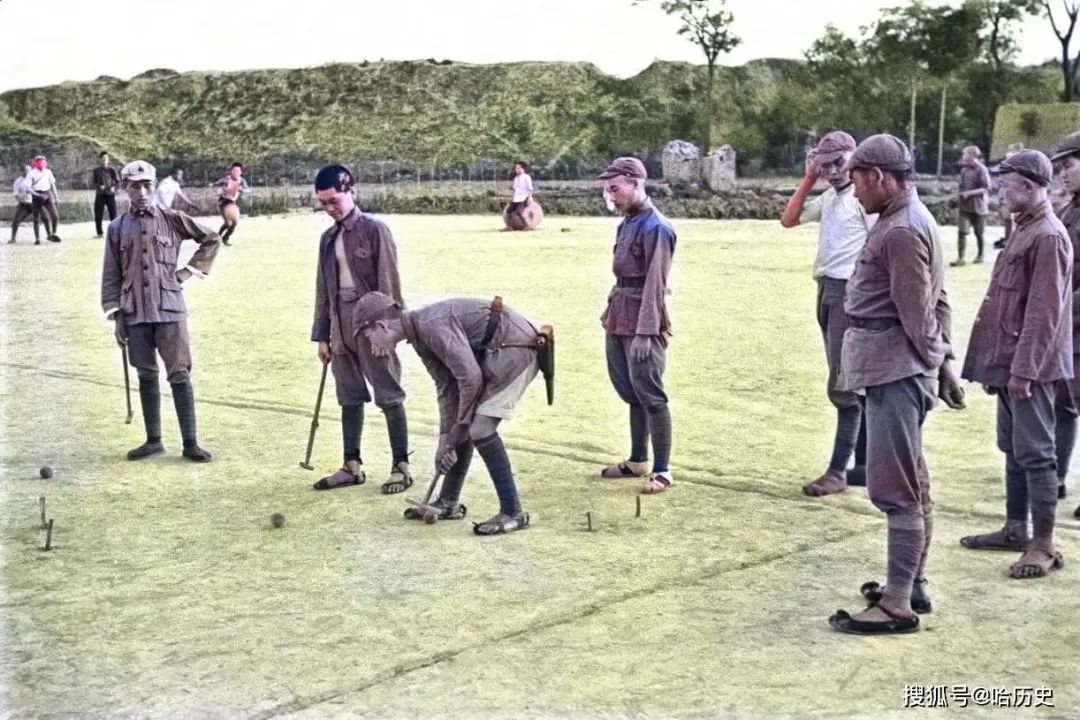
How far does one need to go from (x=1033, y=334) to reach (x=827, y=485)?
5.64 ft

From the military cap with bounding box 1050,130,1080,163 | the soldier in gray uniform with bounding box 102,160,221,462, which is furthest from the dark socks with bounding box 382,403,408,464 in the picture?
the military cap with bounding box 1050,130,1080,163

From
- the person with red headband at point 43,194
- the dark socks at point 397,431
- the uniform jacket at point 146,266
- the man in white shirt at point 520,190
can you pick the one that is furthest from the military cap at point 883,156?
the man in white shirt at point 520,190

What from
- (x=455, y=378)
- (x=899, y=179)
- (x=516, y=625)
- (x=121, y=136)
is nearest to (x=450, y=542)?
(x=455, y=378)

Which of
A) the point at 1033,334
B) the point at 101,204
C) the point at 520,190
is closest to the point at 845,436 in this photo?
the point at 1033,334

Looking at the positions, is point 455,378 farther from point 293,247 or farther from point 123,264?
point 293,247

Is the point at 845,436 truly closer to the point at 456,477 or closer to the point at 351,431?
the point at 456,477

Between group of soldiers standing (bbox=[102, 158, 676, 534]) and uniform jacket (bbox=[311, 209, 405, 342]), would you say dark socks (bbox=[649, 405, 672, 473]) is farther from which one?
uniform jacket (bbox=[311, 209, 405, 342])

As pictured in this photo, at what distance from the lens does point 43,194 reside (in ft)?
83.6

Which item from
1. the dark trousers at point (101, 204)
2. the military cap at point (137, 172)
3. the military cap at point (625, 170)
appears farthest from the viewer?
the dark trousers at point (101, 204)

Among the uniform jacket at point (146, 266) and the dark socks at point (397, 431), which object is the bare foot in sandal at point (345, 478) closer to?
the dark socks at point (397, 431)

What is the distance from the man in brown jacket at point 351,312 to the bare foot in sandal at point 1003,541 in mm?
2777

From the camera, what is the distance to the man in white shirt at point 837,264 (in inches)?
274

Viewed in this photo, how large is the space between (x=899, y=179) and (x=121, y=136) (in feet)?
192

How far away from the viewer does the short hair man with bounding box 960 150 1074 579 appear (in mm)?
5586
